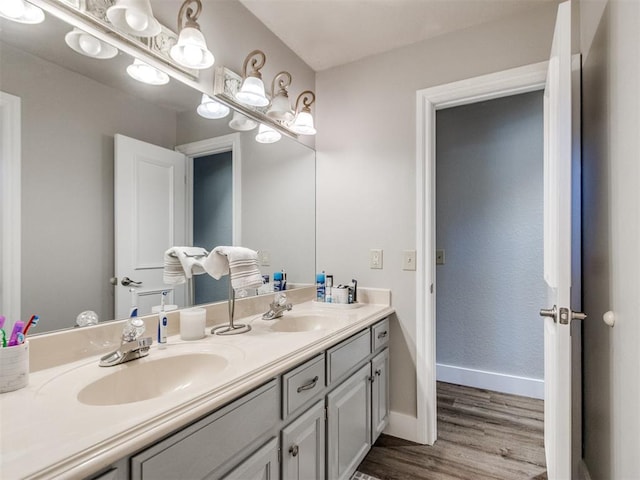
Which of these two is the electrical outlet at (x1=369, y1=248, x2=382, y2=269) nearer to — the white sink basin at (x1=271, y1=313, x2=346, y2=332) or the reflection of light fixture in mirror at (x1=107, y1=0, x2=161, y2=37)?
the white sink basin at (x1=271, y1=313, x2=346, y2=332)

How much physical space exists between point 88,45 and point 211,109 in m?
0.53

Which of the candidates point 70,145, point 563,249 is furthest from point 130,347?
point 563,249

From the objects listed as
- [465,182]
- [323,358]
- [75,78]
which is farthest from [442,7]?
[323,358]

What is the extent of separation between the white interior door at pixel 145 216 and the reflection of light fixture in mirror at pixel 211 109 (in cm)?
25

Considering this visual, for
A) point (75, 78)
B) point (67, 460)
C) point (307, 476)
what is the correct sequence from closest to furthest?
point (67, 460), point (75, 78), point (307, 476)

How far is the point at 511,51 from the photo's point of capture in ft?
5.94

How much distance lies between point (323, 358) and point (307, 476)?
400mm

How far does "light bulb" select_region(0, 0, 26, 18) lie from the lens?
37.1 inches

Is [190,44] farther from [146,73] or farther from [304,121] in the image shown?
[304,121]

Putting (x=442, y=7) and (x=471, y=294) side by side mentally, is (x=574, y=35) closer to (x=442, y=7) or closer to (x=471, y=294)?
(x=442, y=7)

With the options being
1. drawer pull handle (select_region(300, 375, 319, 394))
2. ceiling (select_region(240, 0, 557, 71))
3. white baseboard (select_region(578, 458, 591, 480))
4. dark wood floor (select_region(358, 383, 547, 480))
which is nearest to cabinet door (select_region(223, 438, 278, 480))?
drawer pull handle (select_region(300, 375, 319, 394))

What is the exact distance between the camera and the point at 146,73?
4.29ft

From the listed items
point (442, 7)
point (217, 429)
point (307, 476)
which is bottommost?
point (307, 476)

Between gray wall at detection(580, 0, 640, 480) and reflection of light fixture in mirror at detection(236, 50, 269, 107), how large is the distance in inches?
53.7
